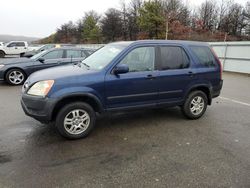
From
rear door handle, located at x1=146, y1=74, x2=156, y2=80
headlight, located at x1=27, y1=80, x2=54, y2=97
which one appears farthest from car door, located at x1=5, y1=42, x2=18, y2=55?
rear door handle, located at x1=146, y1=74, x2=156, y2=80

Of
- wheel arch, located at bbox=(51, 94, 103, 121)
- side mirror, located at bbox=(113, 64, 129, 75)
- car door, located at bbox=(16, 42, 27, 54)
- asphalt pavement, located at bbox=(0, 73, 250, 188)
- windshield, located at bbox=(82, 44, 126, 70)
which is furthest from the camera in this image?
car door, located at bbox=(16, 42, 27, 54)

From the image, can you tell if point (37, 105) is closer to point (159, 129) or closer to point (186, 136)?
point (159, 129)

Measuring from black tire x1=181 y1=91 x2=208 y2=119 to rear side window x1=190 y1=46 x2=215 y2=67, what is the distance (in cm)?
A: 69

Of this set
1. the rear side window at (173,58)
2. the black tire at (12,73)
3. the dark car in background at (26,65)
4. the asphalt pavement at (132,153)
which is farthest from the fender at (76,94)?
the black tire at (12,73)

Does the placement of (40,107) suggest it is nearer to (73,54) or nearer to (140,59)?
(140,59)

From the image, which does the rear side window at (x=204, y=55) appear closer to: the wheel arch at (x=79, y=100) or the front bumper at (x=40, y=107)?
the wheel arch at (x=79, y=100)

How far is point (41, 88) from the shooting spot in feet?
13.6

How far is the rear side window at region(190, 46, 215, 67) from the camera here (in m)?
5.44

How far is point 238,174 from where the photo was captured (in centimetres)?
329

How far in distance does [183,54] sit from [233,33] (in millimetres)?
45270

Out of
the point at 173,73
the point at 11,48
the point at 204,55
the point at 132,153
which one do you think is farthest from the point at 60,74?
the point at 11,48

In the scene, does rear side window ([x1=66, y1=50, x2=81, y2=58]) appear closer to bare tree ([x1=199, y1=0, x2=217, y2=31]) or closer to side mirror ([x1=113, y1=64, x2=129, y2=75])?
side mirror ([x1=113, y1=64, x2=129, y2=75])

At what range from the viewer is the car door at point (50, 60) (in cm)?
970

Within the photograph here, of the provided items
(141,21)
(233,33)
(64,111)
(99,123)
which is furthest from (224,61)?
(233,33)
